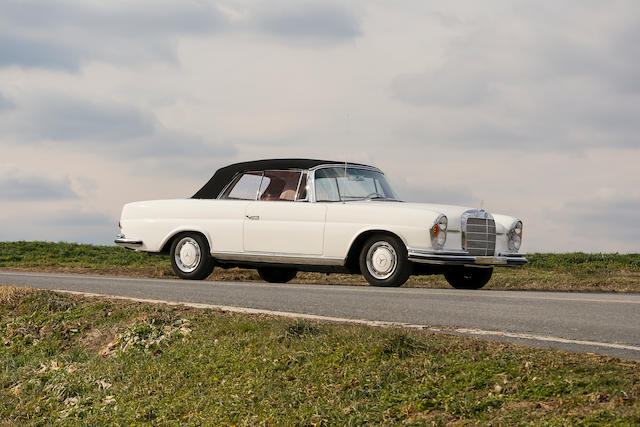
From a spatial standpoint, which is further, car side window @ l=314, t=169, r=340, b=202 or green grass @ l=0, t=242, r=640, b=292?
green grass @ l=0, t=242, r=640, b=292

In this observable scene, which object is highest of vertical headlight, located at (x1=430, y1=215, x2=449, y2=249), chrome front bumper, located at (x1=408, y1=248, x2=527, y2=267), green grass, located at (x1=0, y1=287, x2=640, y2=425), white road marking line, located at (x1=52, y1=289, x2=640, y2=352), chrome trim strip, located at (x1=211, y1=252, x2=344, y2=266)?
vertical headlight, located at (x1=430, y1=215, x2=449, y2=249)

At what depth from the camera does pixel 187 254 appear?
13.8 metres

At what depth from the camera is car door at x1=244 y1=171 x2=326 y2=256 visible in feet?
40.7

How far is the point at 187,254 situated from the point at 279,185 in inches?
84.1

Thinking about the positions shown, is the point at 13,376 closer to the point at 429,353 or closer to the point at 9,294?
the point at 9,294

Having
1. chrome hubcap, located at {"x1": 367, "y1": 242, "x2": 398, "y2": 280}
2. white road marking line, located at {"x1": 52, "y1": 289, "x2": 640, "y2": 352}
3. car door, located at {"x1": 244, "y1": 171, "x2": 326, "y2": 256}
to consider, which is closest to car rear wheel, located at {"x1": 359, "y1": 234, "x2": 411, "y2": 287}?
chrome hubcap, located at {"x1": 367, "y1": 242, "x2": 398, "y2": 280}

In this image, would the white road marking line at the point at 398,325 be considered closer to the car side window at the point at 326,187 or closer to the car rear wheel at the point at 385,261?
the car rear wheel at the point at 385,261

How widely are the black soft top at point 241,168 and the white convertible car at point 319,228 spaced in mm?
19

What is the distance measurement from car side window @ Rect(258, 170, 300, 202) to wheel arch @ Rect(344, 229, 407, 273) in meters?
1.36

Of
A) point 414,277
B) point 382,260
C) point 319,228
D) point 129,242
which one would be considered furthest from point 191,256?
point 414,277

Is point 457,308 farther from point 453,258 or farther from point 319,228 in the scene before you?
point 319,228

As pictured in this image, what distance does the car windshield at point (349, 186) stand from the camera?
41.6 feet

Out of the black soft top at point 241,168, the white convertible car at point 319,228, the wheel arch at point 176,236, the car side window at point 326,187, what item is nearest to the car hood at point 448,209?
the white convertible car at point 319,228

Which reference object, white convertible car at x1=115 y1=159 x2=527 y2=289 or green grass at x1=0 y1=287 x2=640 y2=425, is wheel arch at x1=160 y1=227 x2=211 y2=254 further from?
green grass at x1=0 y1=287 x2=640 y2=425
